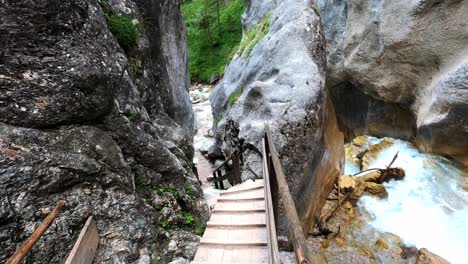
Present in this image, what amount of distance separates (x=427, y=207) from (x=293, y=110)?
6.89 meters

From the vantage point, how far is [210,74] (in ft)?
135

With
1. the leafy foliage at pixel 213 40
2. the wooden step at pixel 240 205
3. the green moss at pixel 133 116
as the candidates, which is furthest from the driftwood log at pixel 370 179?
the leafy foliage at pixel 213 40

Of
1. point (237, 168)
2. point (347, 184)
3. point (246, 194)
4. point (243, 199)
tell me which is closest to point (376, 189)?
point (347, 184)

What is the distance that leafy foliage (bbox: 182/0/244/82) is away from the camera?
41.9 m

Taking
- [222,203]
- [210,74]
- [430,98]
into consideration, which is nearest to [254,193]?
[222,203]

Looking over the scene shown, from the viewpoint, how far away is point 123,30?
7.21m

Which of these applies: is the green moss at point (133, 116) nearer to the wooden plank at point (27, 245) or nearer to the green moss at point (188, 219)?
the green moss at point (188, 219)

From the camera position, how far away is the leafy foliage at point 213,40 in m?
41.9

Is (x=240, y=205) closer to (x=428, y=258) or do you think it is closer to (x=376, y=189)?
(x=428, y=258)

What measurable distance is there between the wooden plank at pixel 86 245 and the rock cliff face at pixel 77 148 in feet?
0.60

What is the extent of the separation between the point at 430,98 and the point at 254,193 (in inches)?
388

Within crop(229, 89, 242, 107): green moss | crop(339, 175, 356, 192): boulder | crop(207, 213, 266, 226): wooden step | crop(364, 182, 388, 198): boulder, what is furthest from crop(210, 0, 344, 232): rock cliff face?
crop(207, 213, 266, 226): wooden step

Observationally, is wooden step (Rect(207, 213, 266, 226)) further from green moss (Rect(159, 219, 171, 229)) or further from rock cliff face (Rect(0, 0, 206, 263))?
green moss (Rect(159, 219, 171, 229))

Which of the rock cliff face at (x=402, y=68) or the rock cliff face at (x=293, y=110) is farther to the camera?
the rock cliff face at (x=402, y=68)
